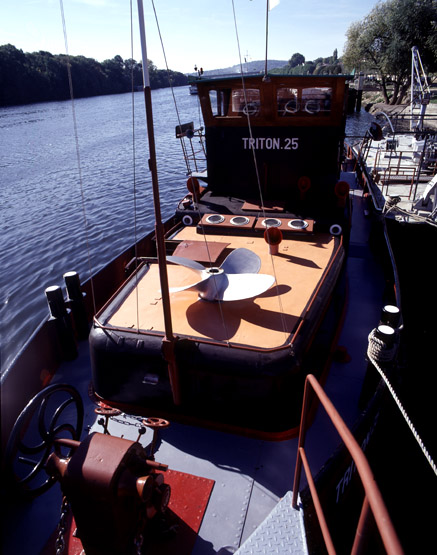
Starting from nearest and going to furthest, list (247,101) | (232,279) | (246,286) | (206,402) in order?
(206,402)
(246,286)
(232,279)
(247,101)

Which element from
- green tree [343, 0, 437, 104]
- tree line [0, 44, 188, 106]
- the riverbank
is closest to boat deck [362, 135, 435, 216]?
the riverbank

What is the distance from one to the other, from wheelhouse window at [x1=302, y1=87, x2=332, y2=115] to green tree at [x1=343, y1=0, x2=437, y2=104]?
50.3 metres

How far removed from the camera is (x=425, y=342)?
389 inches

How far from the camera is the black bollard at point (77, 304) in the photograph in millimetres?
7309

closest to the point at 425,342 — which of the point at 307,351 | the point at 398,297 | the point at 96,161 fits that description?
the point at 398,297

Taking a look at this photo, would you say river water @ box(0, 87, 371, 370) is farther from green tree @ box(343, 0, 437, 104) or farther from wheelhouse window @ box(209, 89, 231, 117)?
green tree @ box(343, 0, 437, 104)

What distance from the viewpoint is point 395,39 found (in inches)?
1987

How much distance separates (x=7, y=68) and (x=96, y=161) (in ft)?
171

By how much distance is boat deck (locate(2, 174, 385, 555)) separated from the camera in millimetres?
4461

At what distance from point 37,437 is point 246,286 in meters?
4.09

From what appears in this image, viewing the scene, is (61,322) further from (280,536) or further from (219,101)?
(219,101)

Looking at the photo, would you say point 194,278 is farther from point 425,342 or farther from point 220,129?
point 425,342

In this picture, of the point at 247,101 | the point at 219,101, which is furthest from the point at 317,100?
the point at 219,101

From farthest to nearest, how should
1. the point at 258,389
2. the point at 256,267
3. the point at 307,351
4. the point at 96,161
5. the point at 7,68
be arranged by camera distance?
the point at 7,68 → the point at 96,161 → the point at 256,267 → the point at 307,351 → the point at 258,389
